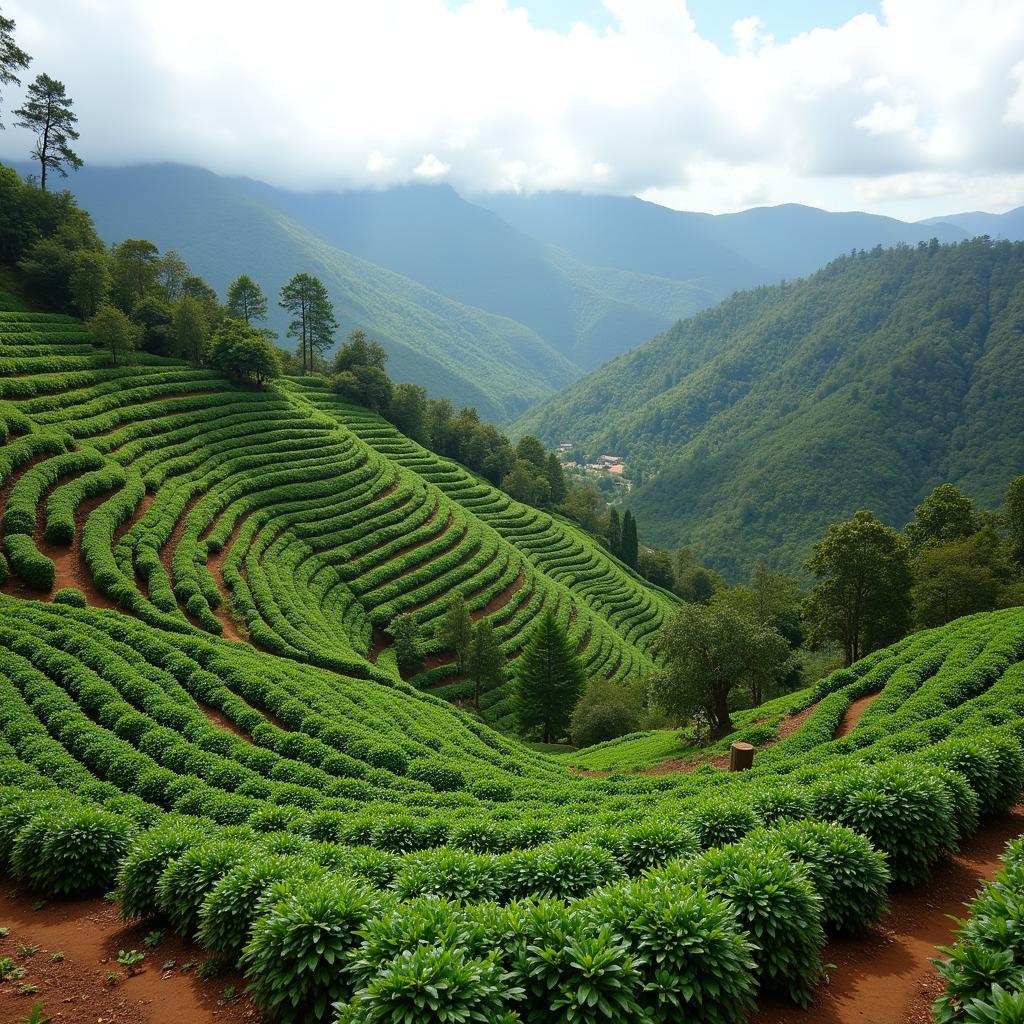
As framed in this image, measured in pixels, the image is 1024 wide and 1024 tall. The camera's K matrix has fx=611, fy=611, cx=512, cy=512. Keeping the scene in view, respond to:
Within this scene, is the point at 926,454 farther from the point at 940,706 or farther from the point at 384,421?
the point at 940,706

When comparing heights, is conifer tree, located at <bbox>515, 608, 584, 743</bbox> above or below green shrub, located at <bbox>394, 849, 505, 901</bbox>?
below

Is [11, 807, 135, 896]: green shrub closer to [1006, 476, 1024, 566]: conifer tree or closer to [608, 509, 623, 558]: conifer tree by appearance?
[1006, 476, 1024, 566]: conifer tree

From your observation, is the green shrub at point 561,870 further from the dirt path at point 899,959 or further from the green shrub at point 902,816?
the green shrub at point 902,816

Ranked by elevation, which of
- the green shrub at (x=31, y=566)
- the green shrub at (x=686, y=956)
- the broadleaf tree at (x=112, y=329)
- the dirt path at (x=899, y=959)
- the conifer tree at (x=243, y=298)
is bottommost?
the green shrub at (x=31, y=566)

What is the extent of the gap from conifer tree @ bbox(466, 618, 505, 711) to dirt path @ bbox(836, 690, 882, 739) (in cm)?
2600

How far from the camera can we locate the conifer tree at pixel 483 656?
45.2m

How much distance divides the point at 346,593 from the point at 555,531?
41.9 meters

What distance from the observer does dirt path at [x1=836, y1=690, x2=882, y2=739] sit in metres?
21.9

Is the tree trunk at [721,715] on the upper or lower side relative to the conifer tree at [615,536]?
upper

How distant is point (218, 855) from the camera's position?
9.56 meters

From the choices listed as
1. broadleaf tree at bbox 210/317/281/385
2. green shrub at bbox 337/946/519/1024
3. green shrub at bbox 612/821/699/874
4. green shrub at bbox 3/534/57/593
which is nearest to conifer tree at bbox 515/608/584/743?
green shrub at bbox 3/534/57/593

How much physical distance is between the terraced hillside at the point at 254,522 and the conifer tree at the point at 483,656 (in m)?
2.91

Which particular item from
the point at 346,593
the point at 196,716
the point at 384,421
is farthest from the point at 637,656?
the point at 196,716

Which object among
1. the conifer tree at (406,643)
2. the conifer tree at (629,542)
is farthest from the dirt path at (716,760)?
the conifer tree at (629,542)
